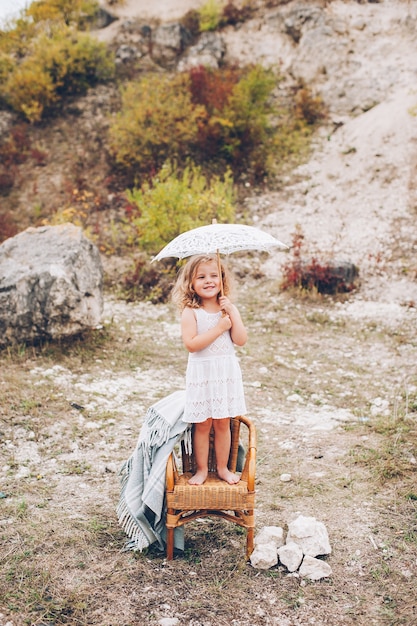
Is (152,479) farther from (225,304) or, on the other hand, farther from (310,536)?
(225,304)

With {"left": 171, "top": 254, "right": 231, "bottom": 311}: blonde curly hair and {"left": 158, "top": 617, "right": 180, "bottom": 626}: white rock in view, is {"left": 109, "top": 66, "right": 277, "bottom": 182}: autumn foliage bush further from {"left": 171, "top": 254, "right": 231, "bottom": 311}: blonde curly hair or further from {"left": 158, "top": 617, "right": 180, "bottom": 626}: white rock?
{"left": 158, "top": 617, "right": 180, "bottom": 626}: white rock

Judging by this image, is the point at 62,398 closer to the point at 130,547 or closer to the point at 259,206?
the point at 130,547

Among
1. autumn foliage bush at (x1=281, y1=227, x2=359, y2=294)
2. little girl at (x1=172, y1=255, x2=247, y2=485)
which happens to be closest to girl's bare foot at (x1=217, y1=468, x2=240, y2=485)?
little girl at (x1=172, y1=255, x2=247, y2=485)

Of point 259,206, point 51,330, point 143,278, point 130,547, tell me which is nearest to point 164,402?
point 130,547

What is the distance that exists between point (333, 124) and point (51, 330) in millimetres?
9980

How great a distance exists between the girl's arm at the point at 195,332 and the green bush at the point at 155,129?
29.0 feet

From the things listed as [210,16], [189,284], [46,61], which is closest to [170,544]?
[189,284]

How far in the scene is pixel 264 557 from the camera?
3.02 meters

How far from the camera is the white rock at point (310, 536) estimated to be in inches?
122

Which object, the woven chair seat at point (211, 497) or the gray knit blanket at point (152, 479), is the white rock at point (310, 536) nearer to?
the woven chair seat at point (211, 497)

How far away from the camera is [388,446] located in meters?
4.33

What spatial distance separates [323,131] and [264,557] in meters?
12.0

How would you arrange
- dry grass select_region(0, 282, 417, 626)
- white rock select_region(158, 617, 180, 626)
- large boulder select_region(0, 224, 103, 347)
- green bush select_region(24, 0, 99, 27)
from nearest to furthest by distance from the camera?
white rock select_region(158, 617, 180, 626) → dry grass select_region(0, 282, 417, 626) → large boulder select_region(0, 224, 103, 347) → green bush select_region(24, 0, 99, 27)

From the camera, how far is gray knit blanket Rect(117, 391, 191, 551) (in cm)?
315
